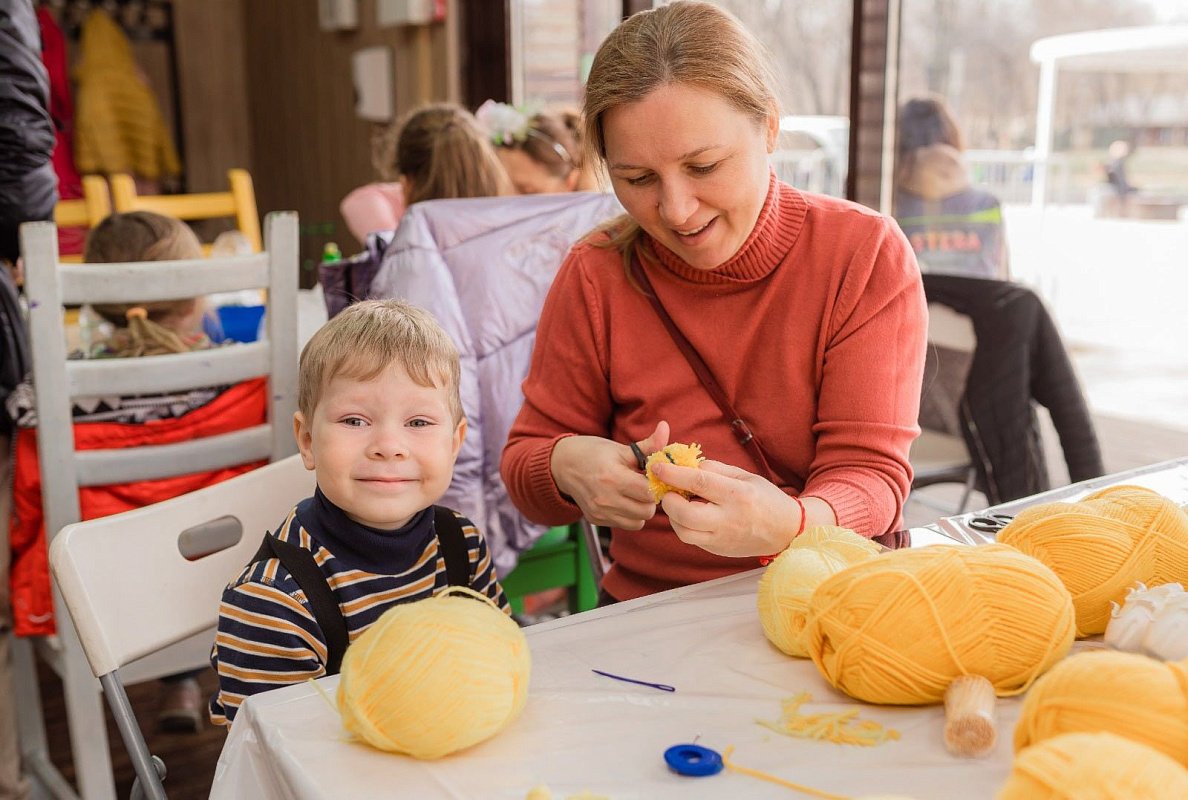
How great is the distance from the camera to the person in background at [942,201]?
2.77m

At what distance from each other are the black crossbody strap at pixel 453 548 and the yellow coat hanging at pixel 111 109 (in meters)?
5.09

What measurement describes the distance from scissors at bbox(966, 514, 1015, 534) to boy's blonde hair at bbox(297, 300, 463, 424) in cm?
57

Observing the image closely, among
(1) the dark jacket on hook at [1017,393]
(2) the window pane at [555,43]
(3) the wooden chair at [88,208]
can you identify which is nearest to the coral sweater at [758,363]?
(1) the dark jacket on hook at [1017,393]

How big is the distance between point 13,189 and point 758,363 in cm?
138

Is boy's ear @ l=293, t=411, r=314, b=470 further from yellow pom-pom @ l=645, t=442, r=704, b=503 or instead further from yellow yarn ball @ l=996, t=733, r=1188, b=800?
yellow yarn ball @ l=996, t=733, r=1188, b=800

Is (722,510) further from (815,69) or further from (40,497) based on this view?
(815,69)

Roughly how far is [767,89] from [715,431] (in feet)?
1.30

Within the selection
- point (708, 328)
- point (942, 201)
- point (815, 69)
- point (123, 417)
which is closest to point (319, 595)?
point (708, 328)

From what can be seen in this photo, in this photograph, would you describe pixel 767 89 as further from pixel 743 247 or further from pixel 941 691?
pixel 941 691

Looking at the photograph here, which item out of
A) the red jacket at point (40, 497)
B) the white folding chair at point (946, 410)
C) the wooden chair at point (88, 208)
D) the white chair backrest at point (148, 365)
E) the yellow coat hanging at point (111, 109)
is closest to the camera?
the white chair backrest at point (148, 365)

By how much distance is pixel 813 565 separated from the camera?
80cm

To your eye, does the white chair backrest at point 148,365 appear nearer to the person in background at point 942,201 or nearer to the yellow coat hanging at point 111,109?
the person in background at point 942,201

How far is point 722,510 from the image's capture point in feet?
3.01

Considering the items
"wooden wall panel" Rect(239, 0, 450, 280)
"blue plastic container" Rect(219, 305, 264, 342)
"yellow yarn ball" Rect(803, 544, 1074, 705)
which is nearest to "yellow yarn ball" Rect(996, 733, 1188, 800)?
"yellow yarn ball" Rect(803, 544, 1074, 705)
